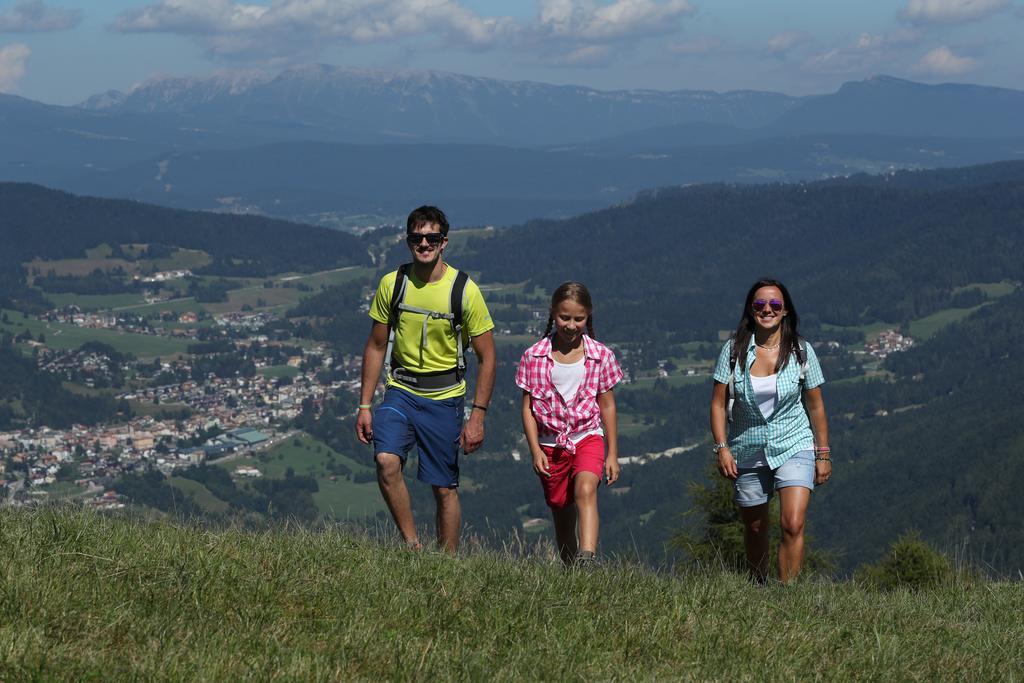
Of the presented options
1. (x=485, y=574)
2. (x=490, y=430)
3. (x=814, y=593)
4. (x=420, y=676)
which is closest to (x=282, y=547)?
(x=485, y=574)

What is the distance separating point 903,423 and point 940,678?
119 metres

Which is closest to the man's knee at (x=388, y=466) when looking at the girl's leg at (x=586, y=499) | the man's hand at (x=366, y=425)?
the man's hand at (x=366, y=425)

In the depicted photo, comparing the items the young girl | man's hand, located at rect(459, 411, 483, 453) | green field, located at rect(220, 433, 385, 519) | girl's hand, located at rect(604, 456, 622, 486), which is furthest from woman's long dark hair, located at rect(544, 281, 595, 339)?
green field, located at rect(220, 433, 385, 519)

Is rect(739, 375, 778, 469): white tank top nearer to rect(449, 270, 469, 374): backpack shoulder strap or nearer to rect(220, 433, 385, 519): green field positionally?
rect(449, 270, 469, 374): backpack shoulder strap

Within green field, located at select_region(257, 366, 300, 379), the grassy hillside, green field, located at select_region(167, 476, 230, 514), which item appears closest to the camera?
the grassy hillside

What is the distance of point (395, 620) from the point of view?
462 centimetres

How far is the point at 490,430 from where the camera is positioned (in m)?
134

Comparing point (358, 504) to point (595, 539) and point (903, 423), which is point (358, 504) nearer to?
point (903, 423)

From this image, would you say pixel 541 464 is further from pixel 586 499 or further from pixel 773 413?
pixel 773 413

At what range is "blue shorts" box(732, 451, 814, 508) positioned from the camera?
273 inches

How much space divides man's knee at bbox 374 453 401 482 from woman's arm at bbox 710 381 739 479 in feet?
6.33

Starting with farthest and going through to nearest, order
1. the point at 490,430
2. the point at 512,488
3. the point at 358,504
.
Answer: the point at 490,430
the point at 512,488
the point at 358,504

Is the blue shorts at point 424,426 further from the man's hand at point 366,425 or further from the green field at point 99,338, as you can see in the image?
the green field at point 99,338

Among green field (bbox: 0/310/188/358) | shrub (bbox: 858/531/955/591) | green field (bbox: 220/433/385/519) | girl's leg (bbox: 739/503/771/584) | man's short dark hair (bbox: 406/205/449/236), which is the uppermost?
man's short dark hair (bbox: 406/205/449/236)
